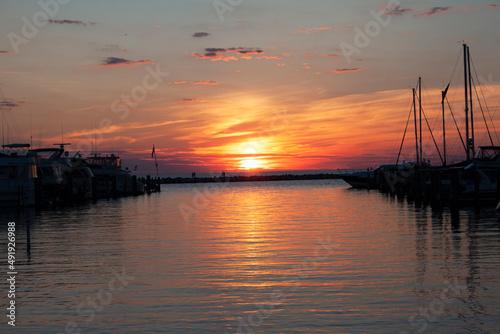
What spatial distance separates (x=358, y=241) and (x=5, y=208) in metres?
37.1

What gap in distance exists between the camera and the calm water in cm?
1238

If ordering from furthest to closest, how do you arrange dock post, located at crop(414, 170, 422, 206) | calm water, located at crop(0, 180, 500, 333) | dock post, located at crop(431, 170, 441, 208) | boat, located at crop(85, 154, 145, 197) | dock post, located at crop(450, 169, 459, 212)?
boat, located at crop(85, 154, 145, 197)
dock post, located at crop(414, 170, 422, 206)
dock post, located at crop(431, 170, 441, 208)
dock post, located at crop(450, 169, 459, 212)
calm water, located at crop(0, 180, 500, 333)

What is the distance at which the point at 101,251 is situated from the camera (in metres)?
23.1

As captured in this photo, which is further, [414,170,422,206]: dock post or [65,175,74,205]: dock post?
[65,175,74,205]: dock post

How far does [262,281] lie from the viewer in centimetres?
1650

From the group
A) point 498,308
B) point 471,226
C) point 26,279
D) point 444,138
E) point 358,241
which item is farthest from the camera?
point 444,138

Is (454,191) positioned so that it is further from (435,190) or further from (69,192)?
(69,192)

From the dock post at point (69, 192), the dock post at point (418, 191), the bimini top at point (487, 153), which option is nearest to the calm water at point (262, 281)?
the bimini top at point (487, 153)

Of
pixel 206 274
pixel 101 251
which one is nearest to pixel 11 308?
pixel 206 274

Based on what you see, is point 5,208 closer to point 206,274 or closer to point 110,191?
point 110,191

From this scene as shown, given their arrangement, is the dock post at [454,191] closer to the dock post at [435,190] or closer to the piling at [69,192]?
the dock post at [435,190]

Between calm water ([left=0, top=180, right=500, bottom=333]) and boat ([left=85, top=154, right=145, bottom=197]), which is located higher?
boat ([left=85, top=154, right=145, bottom=197])

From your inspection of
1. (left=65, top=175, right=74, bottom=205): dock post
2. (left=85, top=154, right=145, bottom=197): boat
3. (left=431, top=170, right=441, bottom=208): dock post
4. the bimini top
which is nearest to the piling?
(left=65, top=175, right=74, bottom=205): dock post

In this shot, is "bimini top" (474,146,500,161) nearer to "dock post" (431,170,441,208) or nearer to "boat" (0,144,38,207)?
"dock post" (431,170,441,208)
